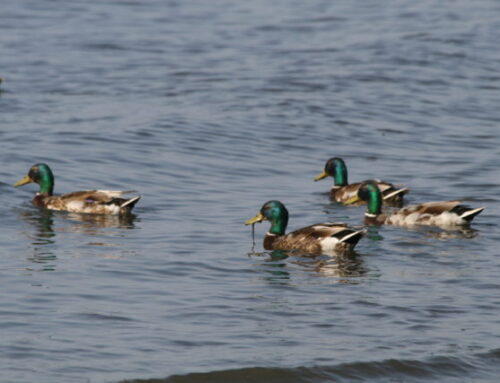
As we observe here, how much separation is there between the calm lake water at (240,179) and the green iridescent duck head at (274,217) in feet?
1.18

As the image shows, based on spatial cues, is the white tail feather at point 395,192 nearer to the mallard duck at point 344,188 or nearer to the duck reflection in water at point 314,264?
the mallard duck at point 344,188

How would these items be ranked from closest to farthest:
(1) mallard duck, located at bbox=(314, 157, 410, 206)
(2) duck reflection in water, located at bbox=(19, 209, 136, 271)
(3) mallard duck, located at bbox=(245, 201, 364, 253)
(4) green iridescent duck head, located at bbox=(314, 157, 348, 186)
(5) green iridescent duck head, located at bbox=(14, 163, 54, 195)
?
(3) mallard duck, located at bbox=(245, 201, 364, 253), (2) duck reflection in water, located at bbox=(19, 209, 136, 271), (5) green iridescent duck head, located at bbox=(14, 163, 54, 195), (1) mallard duck, located at bbox=(314, 157, 410, 206), (4) green iridescent duck head, located at bbox=(314, 157, 348, 186)

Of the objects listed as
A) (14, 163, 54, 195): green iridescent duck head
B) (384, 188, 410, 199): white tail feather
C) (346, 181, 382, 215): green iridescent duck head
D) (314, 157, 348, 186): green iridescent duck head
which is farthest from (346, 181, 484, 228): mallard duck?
(14, 163, 54, 195): green iridescent duck head

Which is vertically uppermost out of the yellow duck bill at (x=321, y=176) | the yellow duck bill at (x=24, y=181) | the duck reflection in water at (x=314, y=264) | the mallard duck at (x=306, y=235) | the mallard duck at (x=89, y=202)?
the yellow duck bill at (x=24, y=181)

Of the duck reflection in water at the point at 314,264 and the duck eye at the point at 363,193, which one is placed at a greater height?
the duck eye at the point at 363,193

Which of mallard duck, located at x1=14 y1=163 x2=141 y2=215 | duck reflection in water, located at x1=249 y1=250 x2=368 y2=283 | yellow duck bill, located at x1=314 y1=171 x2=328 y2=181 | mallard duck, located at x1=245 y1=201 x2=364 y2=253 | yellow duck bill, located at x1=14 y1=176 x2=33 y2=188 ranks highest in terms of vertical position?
yellow duck bill, located at x1=14 y1=176 x2=33 y2=188

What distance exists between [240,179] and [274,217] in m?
4.46

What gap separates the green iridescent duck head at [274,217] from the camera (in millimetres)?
17422

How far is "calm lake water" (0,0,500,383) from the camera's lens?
12.2 metres

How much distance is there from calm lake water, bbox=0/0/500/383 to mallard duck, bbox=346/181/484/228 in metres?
0.27

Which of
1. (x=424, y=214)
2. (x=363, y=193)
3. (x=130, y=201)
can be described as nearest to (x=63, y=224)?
(x=130, y=201)

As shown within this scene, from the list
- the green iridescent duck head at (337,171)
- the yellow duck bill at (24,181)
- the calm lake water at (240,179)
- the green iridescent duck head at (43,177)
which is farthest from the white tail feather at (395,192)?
the yellow duck bill at (24,181)

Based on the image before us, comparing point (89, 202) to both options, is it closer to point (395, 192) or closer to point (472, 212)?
point (395, 192)

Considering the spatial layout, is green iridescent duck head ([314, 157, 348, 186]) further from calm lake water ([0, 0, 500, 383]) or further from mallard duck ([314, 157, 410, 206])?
calm lake water ([0, 0, 500, 383])
